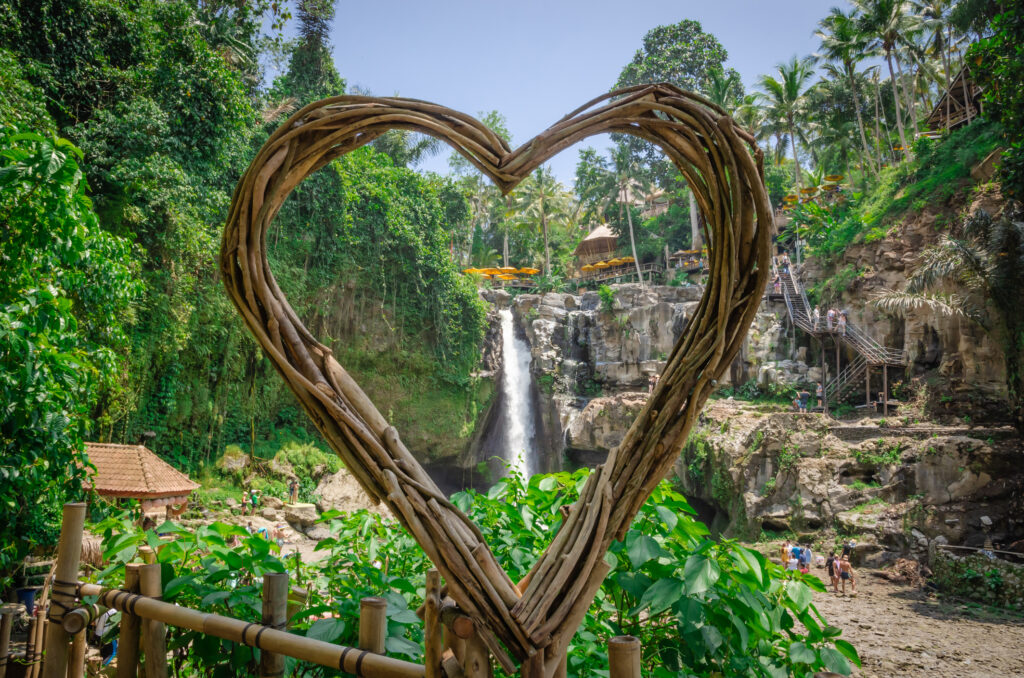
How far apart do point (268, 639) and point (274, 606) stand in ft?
0.20

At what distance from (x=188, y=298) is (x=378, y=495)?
10168 mm

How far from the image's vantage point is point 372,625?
91cm

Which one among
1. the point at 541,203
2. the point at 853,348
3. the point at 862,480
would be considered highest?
the point at 541,203

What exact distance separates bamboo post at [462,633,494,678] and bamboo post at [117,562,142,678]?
927mm

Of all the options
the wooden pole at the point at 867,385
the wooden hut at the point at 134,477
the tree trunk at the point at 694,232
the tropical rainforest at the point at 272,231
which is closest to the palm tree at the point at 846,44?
the tropical rainforest at the point at 272,231

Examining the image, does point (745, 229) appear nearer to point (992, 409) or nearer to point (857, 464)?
point (857, 464)

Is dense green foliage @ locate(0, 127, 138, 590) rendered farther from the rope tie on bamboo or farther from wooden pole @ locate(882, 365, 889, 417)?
wooden pole @ locate(882, 365, 889, 417)

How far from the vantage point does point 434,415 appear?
1470 cm

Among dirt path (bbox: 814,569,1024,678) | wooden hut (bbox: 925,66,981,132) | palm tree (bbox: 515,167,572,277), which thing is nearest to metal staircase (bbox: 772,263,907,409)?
dirt path (bbox: 814,569,1024,678)

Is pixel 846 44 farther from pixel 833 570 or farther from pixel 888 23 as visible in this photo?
pixel 833 570

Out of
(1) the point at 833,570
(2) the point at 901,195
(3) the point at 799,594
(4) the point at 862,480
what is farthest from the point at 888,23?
(3) the point at 799,594

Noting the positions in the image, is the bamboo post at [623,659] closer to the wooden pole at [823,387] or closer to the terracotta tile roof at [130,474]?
the terracotta tile roof at [130,474]

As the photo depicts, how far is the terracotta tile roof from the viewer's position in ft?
21.2

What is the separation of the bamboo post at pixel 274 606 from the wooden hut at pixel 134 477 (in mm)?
6672
